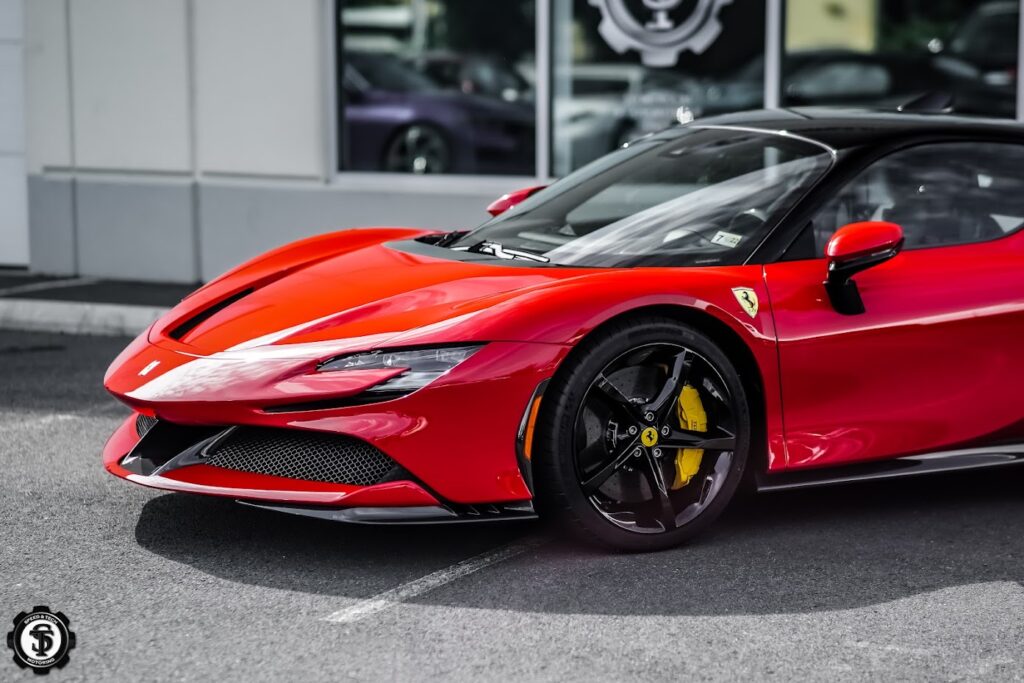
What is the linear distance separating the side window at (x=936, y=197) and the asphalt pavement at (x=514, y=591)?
939 mm

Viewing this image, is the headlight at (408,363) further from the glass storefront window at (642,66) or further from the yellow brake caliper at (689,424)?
the glass storefront window at (642,66)

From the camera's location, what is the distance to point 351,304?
457 centimetres

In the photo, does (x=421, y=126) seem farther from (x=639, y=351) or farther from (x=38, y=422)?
(x=639, y=351)

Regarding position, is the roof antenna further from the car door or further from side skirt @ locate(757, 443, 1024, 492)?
side skirt @ locate(757, 443, 1024, 492)

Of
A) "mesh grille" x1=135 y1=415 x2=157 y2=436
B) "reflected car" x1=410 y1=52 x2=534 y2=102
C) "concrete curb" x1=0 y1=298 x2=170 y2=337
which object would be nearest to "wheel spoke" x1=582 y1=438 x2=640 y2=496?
"mesh grille" x1=135 y1=415 x2=157 y2=436

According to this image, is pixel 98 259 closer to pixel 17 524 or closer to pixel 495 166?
pixel 495 166

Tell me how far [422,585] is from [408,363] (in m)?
0.62

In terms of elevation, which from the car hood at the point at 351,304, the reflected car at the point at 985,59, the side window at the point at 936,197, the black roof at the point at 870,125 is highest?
the reflected car at the point at 985,59

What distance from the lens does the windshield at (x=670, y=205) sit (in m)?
4.81

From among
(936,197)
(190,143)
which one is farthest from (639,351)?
(190,143)

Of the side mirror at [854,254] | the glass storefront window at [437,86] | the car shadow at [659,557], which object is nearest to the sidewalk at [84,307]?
the glass storefront window at [437,86]

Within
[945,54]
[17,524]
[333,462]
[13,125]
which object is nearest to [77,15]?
[13,125]

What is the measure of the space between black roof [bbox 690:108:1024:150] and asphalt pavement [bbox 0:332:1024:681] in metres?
1.24

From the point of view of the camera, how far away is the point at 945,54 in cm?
971
